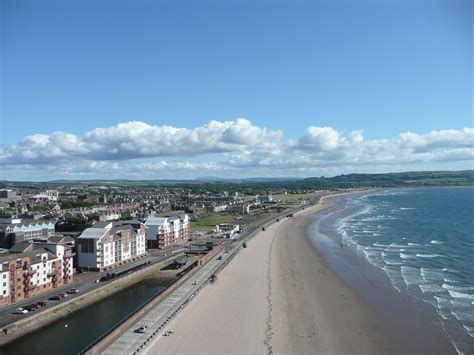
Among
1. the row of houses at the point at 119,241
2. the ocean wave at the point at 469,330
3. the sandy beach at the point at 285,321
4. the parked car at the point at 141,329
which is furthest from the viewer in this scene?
the row of houses at the point at 119,241

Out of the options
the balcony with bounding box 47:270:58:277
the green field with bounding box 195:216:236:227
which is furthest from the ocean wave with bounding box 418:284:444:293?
the green field with bounding box 195:216:236:227

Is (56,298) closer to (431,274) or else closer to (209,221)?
(431,274)

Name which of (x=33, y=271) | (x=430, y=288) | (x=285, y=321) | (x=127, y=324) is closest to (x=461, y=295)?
(x=430, y=288)

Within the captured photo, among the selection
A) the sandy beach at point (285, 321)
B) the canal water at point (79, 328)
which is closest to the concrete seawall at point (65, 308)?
the canal water at point (79, 328)

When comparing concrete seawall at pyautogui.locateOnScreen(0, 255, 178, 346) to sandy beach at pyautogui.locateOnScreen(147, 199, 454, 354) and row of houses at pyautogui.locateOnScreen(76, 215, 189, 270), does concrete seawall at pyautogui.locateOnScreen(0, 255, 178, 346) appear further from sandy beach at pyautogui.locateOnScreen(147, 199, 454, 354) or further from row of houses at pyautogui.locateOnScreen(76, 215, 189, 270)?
sandy beach at pyautogui.locateOnScreen(147, 199, 454, 354)

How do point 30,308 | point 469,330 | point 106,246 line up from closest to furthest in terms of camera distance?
point 469,330 → point 30,308 → point 106,246

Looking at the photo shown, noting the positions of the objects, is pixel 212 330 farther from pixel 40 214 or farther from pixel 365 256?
pixel 40 214

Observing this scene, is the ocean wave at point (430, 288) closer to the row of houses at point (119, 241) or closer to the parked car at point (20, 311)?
the row of houses at point (119, 241)
